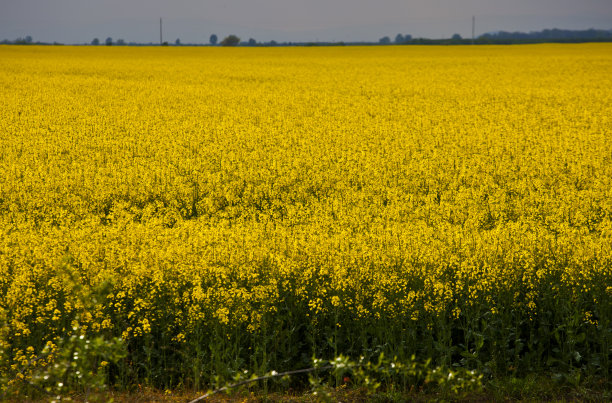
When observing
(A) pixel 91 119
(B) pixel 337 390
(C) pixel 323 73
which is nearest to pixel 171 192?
(B) pixel 337 390

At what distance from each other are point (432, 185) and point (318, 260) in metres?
5.27

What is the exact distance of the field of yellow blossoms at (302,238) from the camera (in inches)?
236

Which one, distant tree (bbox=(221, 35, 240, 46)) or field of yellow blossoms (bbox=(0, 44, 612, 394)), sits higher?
A: distant tree (bbox=(221, 35, 240, 46))

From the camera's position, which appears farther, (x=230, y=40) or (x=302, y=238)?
(x=230, y=40)

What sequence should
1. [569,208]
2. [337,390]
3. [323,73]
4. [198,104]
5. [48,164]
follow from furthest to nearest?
[323,73] < [198,104] < [48,164] < [569,208] < [337,390]

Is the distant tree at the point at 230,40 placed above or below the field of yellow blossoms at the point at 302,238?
above

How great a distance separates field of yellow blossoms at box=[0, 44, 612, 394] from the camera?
19.6 ft

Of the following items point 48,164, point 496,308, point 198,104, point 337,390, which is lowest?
point 337,390

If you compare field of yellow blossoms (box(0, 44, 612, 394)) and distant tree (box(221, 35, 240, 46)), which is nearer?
field of yellow blossoms (box(0, 44, 612, 394))

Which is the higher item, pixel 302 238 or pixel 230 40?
pixel 230 40

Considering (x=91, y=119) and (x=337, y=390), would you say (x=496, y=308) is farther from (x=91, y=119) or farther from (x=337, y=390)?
(x=91, y=119)

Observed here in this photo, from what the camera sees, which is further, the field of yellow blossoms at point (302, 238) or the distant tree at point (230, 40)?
the distant tree at point (230, 40)

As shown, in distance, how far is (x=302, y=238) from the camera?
7973 mm

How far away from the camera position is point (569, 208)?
396 inches
